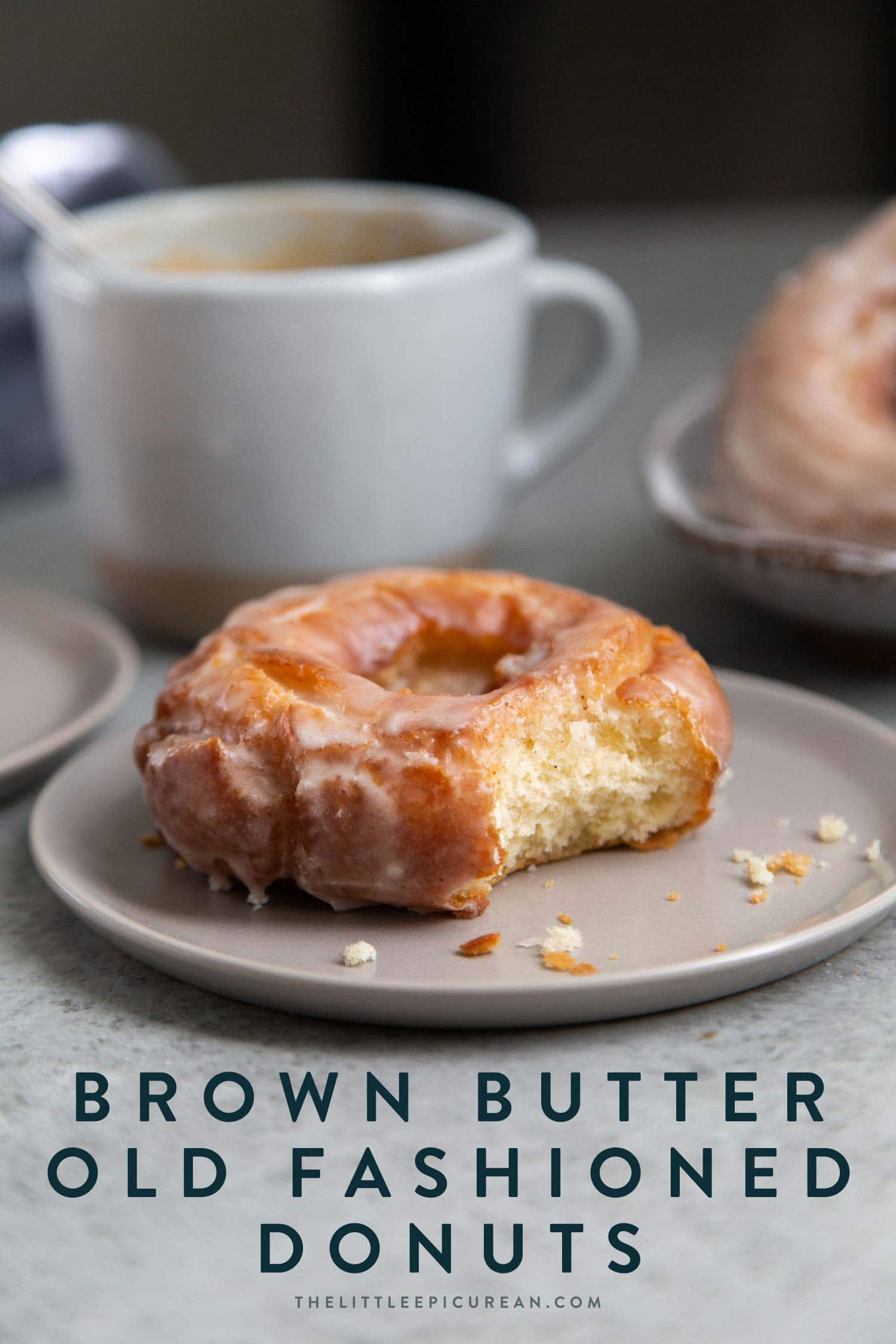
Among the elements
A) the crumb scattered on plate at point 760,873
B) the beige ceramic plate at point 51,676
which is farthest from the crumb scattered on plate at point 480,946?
the beige ceramic plate at point 51,676

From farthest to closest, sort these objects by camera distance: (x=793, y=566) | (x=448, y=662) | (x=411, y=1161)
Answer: (x=793, y=566) < (x=448, y=662) < (x=411, y=1161)

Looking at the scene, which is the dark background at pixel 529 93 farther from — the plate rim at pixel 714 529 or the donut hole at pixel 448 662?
the donut hole at pixel 448 662

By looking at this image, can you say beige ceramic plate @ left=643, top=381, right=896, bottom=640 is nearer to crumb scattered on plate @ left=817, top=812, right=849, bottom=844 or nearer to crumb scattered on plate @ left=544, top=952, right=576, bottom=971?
crumb scattered on plate @ left=817, top=812, right=849, bottom=844

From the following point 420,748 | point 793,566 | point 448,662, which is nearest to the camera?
point 420,748

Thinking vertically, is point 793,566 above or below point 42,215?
below

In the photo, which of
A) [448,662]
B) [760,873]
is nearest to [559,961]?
[760,873]

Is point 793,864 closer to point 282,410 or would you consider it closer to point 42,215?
point 282,410
